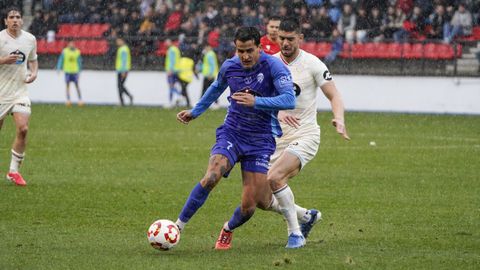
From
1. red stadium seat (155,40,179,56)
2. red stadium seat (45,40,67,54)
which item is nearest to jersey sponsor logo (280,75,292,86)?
red stadium seat (155,40,179,56)

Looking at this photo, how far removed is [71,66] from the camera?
3522 cm

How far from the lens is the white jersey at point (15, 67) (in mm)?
14602

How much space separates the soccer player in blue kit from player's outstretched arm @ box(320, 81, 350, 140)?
0.58 metres

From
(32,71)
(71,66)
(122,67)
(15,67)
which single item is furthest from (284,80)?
(71,66)

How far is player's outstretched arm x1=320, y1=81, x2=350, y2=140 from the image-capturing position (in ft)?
31.2

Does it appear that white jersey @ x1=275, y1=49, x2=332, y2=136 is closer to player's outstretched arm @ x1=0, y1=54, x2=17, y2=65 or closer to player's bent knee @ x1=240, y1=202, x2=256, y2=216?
player's bent knee @ x1=240, y1=202, x2=256, y2=216

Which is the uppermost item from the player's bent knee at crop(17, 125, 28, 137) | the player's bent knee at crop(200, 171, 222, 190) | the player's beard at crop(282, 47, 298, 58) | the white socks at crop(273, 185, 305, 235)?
the player's beard at crop(282, 47, 298, 58)

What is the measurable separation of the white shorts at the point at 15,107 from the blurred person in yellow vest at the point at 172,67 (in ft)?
64.7

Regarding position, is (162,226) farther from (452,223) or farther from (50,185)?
(50,185)

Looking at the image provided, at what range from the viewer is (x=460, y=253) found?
9047mm

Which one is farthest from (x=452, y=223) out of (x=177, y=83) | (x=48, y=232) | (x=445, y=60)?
(x=177, y=83)

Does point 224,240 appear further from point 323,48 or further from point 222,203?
point 323,48

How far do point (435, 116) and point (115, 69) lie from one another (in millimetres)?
12161

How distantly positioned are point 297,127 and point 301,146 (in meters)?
0.21
